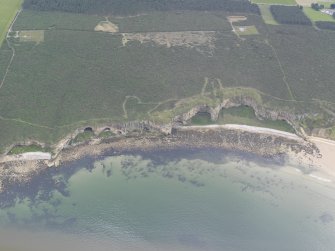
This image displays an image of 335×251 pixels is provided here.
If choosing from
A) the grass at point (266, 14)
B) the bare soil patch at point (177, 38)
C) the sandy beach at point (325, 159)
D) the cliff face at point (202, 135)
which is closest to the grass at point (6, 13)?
the bare soil patch at point (177, 38)

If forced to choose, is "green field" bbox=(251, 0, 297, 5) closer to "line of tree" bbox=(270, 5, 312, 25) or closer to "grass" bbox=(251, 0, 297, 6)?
"grass" bbox=(251, 0, 297, 6)

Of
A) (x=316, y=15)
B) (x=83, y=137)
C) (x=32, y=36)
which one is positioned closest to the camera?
(x=83, y=137)

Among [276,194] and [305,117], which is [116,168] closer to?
[276,194]

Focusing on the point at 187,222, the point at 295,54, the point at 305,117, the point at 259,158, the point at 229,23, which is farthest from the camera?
the point at 229,23

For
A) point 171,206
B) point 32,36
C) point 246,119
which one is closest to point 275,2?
point 246,119

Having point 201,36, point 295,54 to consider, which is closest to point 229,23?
point 201,36

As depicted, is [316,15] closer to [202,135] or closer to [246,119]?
[246,119]

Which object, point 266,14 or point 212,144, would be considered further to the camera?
point 266,14
